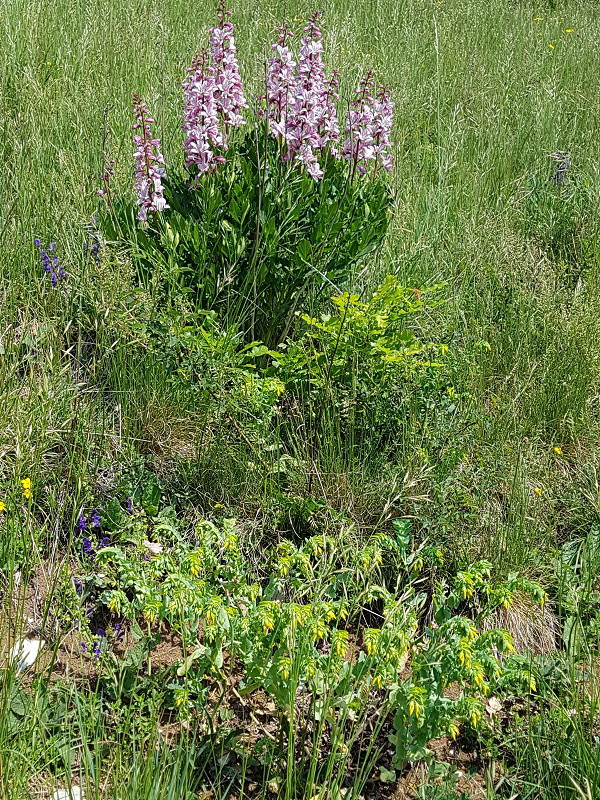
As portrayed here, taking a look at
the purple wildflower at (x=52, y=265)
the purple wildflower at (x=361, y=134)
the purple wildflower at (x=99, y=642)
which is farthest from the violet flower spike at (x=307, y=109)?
the purple wildflower at (x=99, y=642)

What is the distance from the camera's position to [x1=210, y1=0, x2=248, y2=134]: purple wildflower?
11.1ft

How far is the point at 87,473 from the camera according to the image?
287cm

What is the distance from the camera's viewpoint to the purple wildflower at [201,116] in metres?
3.26

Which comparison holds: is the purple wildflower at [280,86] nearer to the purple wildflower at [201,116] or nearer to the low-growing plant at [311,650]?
the purple wildflower at [201,116]

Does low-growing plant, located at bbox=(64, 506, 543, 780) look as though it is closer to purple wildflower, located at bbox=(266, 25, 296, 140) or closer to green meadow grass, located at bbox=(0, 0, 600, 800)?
green meadow grass, located at bbox=(0, 0, 600, 800)

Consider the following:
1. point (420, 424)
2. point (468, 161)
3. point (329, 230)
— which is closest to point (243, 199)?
point (329, 230)

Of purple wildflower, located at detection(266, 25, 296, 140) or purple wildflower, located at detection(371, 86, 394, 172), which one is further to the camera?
purple wildflower, located at detection(371, 86, 394, 172)

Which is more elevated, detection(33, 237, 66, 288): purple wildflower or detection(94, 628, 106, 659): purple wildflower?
detection(33, 237, 66, 288): purple wildflower

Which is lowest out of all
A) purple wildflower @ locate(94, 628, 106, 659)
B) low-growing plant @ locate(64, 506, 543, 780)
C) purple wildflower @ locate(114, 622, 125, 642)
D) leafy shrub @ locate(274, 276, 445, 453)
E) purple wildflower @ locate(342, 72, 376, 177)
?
purple wildflower @ locate(114, 622, 125, 642)

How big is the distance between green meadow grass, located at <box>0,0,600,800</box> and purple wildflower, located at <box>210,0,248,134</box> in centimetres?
51

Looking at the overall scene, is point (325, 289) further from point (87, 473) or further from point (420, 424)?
point (87, 473)

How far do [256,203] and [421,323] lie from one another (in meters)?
0.87

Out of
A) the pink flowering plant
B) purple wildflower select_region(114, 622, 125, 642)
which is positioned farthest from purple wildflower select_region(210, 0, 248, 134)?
purple wildflower select_region(114, 622, 125, 642)

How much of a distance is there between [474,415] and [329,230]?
0.98 meters
